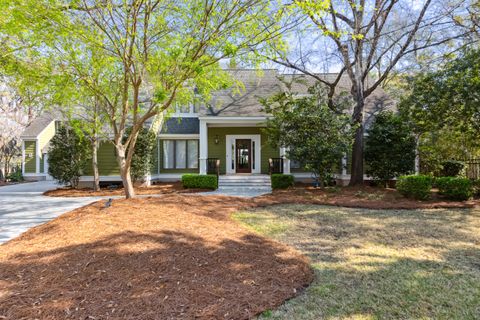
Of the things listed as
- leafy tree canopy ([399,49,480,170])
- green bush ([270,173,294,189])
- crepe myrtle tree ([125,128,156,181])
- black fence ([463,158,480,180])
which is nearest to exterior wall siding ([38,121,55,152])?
crepe myrtle tree ([125,128,156,181])

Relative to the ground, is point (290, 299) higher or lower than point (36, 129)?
lower

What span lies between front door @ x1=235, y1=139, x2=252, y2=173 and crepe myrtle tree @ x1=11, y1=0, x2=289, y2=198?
372 inches

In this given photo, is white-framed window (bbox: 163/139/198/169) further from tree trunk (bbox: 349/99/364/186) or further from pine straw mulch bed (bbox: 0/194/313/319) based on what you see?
pine straw mulch bed (bbox: 0/194/313/319)

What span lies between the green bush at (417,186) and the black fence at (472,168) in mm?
4029

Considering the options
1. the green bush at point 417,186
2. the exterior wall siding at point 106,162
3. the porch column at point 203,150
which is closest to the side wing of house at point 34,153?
the exterior wall siding at point 106,162

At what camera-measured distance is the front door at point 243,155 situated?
1631 cm

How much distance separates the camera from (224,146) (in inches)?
643

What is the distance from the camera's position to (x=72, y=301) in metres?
2.72

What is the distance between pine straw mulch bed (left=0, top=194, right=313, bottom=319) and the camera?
8.75ft

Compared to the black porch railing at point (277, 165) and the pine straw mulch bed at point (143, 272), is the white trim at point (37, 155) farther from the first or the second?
the pine straw mulch bed at point (143, 272)

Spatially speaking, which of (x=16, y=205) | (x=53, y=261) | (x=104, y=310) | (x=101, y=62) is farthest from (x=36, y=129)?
(x=104, y=310)

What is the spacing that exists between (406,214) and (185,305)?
6.90 metres

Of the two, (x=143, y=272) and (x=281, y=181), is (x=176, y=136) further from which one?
(x=143, y=272)

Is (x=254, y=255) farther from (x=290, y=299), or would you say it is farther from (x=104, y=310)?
(x=104, y=310)
